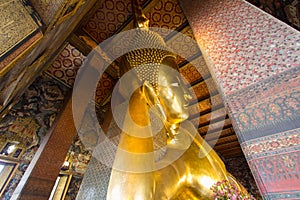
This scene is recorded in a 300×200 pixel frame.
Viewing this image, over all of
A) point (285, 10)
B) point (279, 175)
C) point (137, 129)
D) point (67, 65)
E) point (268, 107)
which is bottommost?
point (279, 175)

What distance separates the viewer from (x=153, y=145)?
3.12ft

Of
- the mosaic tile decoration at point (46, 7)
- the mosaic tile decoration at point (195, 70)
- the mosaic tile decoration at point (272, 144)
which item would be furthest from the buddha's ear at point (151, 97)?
the mosaic tile decoration at point (195, 70)

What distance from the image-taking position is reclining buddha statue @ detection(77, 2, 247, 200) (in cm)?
77

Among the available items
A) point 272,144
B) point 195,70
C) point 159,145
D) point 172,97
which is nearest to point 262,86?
point 272,144

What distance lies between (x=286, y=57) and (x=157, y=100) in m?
0.66

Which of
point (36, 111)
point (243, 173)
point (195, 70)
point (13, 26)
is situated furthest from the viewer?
point (243, 173)

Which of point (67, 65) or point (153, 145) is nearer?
point (153, 145)

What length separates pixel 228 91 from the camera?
0.71m

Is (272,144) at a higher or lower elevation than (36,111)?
lower

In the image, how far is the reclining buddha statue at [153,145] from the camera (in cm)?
77

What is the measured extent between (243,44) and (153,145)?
78 cm

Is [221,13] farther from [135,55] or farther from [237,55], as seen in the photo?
[135,55]

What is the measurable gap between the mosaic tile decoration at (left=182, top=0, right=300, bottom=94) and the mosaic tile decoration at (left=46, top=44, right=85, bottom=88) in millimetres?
1621

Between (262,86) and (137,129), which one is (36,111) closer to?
(137,129)
